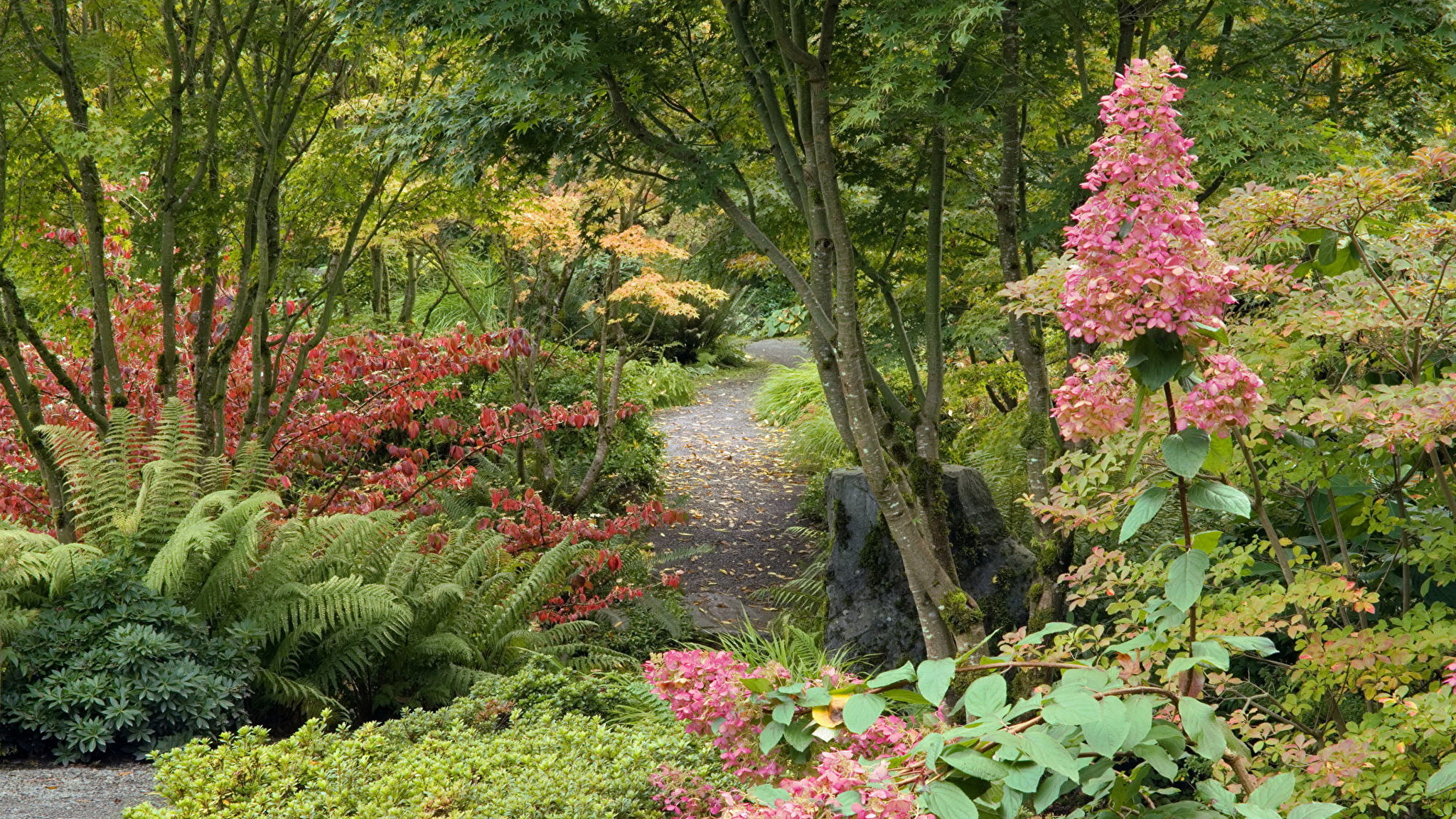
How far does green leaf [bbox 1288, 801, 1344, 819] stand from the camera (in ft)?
4.32

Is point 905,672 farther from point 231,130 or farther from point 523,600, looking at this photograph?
point 231,130

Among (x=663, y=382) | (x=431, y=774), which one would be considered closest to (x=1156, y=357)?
(x=431, y=774)

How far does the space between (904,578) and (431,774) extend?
11.6 ft

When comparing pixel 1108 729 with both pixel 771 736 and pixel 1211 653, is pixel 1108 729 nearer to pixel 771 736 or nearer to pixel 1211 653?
pixel 1211 653

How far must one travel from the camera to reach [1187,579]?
1.41 meters

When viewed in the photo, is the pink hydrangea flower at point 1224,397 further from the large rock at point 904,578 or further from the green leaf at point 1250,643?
the large rock at point 904,578

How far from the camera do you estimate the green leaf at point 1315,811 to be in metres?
1.32

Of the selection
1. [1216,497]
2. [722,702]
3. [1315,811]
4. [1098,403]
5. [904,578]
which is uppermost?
[1098,403]

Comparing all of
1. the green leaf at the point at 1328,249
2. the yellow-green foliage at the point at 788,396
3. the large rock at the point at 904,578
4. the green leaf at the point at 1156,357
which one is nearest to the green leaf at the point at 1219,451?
the green leaf at the point at 1156,357

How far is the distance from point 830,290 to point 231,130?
11.9 feet

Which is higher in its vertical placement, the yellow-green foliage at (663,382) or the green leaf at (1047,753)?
the green leaf at (1047,753)

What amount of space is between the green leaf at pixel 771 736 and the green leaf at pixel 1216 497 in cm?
76

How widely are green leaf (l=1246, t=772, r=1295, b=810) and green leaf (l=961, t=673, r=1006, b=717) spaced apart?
341 millimetres

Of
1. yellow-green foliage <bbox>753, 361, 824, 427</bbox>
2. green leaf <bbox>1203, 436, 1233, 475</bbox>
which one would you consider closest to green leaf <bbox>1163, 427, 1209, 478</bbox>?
green leaf <bbox>1203, 436, 1233, 475</bbox>
